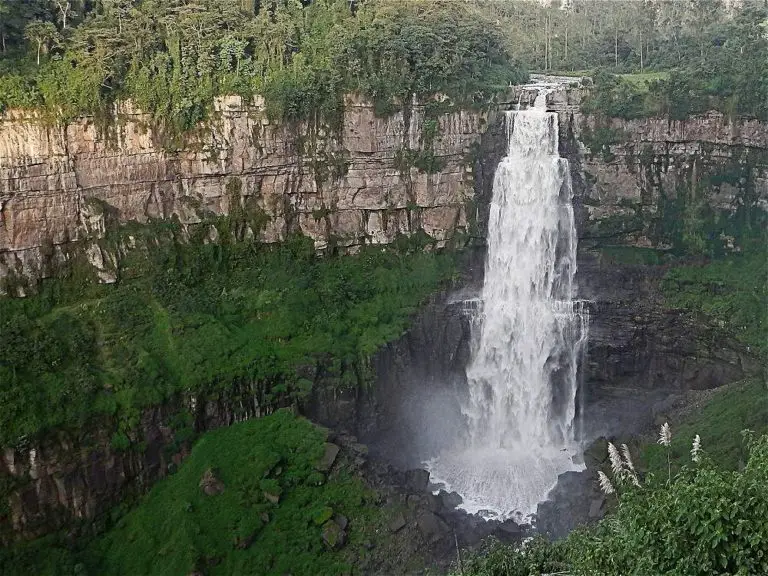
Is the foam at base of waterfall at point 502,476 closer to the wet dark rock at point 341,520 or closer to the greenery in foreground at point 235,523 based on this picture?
the greenery in foreground at point 235,523

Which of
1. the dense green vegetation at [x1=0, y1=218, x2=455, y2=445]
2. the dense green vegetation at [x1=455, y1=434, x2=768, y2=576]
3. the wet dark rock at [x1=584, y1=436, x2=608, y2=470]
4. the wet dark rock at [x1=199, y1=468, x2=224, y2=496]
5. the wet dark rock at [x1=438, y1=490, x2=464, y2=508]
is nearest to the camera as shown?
the dense green vegetation at [x1=455, y1=434, x2=768, y2=576]

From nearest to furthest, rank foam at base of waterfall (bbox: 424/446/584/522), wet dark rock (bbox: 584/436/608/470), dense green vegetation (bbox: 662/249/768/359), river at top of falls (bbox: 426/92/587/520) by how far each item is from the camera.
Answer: foam at base of waterfall (bbox: 424/446/584/522)
wet dark rock (bbox: 584/436/608/470)
dense green vegetation (bbox: 662/249/768/359)
river at top of falls (bbox: 426/92/587/520)

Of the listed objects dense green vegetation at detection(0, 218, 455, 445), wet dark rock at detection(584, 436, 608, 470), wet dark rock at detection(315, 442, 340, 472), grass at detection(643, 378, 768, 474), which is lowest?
wet dark rock at detection(584, 436, 608, 470)

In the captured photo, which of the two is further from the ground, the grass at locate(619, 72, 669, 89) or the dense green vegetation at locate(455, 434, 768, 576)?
the grass at locate(619, 72, 669, 89)

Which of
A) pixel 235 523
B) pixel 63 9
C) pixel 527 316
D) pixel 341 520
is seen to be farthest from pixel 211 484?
pixel 63 9

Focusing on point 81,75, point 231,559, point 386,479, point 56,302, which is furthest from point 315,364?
point 81,75

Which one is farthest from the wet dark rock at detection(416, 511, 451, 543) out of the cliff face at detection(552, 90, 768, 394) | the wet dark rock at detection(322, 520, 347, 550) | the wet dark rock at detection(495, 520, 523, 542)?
the cliff face at detection(552, 90, 768, 394)

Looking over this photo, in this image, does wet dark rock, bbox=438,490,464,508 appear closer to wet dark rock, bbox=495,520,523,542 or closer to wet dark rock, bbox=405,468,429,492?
wet dark rock, bbox=405,468,429,492

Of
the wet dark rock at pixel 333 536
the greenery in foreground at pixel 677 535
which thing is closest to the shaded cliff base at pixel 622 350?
the wet dark rock at pixel 333 536
